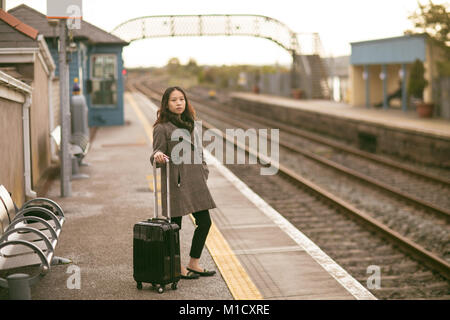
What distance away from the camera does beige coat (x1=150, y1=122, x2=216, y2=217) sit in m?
→ 5.73

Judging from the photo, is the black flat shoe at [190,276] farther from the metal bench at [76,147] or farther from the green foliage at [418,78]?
the green foliage at [418,78]

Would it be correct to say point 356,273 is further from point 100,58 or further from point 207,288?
point 100,58

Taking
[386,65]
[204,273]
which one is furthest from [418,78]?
[204,273]

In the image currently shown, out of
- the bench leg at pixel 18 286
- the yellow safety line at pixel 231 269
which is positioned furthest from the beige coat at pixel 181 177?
the bench leg at pixel 18 286

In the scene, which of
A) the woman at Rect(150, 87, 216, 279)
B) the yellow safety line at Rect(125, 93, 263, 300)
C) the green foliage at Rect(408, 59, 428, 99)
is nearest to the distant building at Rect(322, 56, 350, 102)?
the green foliage at Rect(408, 59, 428, 99)

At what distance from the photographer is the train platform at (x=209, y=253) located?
226 inches

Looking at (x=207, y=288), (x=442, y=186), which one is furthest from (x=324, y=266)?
(x=442, y=186)

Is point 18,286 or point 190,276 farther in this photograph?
point 190,276

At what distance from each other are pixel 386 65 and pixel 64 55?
22.3 meters

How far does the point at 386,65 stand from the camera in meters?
30.0

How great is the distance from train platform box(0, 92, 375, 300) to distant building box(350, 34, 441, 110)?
14.7 m

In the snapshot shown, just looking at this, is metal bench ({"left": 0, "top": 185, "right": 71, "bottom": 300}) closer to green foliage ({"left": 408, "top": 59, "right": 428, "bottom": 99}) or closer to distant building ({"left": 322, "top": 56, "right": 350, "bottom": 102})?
green foliage ({"left": 408, "top": 59, "right": 428, "bottom": 99})

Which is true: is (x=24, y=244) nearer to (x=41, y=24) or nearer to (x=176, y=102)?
(x=176, y=102)

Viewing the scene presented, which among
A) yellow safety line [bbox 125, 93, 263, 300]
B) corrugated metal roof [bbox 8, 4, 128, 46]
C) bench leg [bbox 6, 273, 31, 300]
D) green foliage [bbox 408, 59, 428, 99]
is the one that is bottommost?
yellow safety line [bbox 125, 93, 263, 300]
